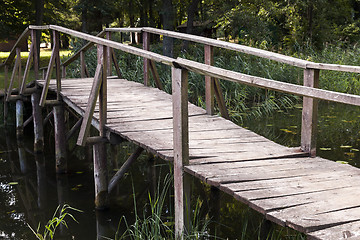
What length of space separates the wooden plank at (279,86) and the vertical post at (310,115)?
92 centimetres

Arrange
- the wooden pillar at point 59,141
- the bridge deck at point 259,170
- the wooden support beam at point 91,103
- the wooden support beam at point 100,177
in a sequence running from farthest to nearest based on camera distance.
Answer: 1. the wooden pillar at point 59,141
2. the wooden support beam at point 100,177
3. the wooden support beam at point 91,103
4. the bridge deck at point 259,170

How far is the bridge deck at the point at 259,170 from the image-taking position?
3.13 metres

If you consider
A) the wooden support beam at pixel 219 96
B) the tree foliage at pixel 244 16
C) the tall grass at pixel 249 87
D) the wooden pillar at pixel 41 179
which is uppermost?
the tree foliage at pixel 244 16

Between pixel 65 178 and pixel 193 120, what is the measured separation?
2605 millimetres

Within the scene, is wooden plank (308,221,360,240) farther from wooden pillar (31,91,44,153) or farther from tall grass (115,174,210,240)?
wooden pillar (31,91,44,153)

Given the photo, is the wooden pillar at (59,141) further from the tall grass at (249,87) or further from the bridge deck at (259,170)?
the tall grass at (249,87)

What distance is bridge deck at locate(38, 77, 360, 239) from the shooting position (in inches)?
123

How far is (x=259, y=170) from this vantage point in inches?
161

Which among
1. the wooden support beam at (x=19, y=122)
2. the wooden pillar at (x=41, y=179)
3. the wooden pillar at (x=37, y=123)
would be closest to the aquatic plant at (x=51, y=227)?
the wooden pillar at (x=41, y=179)

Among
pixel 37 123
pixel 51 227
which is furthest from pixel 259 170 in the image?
pixel 37 123

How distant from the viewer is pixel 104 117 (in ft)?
18.8

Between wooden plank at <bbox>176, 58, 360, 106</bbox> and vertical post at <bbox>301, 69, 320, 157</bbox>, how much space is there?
916mm

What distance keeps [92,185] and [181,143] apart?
3.29 m

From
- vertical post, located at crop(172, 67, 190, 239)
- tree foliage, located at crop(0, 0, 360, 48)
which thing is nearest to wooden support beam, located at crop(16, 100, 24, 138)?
tree foliage, located at crop(0, 0, 360, 48)
